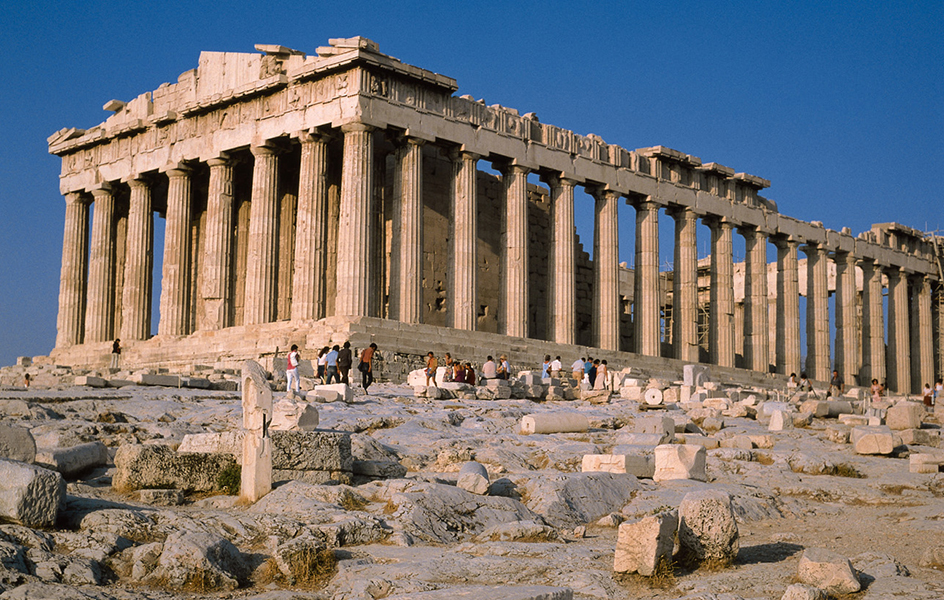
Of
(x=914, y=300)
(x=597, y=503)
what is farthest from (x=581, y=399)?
(x=914, y=300)

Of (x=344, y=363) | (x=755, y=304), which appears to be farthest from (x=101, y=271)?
(x=755, y=304)

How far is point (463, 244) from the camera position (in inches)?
1374

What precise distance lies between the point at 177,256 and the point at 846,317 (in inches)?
1115

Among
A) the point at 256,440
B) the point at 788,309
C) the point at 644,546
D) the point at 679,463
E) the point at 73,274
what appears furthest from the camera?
the point at 788,309

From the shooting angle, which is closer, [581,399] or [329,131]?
[581,399]

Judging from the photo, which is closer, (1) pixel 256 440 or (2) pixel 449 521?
(2) pixel 449 521

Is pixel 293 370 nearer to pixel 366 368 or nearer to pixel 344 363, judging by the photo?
pixel 344 363

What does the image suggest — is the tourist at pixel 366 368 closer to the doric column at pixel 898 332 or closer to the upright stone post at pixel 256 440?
the upright stone post at pixel 256 440

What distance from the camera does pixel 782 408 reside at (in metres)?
23.6

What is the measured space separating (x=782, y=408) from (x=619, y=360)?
13399 millimetres

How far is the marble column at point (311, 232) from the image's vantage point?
108 ft

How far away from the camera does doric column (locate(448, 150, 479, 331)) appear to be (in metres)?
34.6

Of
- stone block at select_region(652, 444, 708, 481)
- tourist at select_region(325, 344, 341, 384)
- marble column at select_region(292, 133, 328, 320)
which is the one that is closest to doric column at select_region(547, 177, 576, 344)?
marble column at select_region(292, 133, 328, 320)

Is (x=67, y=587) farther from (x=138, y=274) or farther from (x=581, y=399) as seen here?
(x=138, y=274)
